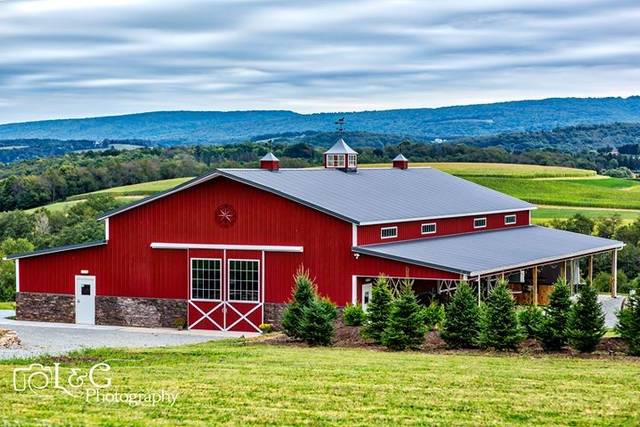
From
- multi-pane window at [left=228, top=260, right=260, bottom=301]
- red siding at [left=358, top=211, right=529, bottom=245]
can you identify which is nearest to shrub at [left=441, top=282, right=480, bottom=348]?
red siding at [left=358, top=211, right=529, bottom=245]

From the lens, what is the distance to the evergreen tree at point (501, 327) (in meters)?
24.0

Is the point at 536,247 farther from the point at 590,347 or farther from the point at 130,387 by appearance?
the point at 130,387

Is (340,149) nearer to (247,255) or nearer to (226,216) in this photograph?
(226,216)

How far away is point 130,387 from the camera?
16.9m

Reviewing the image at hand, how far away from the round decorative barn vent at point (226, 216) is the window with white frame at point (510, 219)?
613 inches

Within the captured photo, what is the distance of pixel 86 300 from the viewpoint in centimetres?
3728

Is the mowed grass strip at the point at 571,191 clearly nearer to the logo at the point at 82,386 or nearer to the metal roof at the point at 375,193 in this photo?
the metal roof at the point at 375,193

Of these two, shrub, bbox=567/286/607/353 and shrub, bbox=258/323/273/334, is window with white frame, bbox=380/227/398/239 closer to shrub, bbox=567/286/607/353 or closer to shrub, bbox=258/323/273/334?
shrub, bbox=258/323/273/334

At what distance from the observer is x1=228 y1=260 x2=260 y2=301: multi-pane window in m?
35.0

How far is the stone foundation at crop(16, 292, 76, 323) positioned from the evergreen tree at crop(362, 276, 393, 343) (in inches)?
590

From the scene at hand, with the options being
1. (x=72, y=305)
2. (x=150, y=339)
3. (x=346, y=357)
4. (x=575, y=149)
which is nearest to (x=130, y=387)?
(x=346, y=357)

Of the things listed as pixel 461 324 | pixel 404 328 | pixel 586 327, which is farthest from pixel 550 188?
pixel 586 327

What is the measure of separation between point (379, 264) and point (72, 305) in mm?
11410

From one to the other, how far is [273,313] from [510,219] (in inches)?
639
